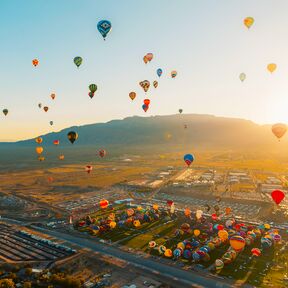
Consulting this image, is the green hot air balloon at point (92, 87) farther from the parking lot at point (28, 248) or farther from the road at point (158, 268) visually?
the road at point (158, 268)

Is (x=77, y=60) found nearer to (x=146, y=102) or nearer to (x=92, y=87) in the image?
(x=92, y=87)

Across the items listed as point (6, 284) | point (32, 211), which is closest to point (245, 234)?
point (6, 284)

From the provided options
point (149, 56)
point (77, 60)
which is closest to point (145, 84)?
point (149, 56)

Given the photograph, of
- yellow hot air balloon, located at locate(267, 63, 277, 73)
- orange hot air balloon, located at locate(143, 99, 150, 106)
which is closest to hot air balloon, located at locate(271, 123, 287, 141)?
yellow hot air balloon, located at locate(267, 63, 277, 73)

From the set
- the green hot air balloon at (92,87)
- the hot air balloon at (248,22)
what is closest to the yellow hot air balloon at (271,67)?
the hot air balloon at (248,22)

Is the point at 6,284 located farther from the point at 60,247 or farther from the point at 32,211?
the point at 32,211
